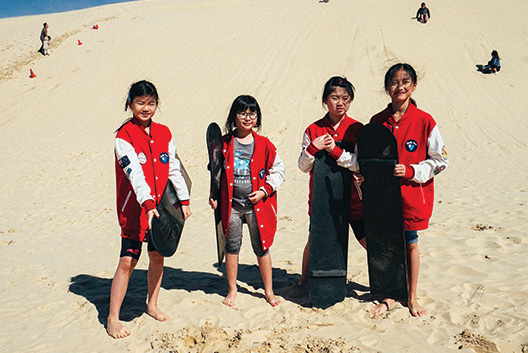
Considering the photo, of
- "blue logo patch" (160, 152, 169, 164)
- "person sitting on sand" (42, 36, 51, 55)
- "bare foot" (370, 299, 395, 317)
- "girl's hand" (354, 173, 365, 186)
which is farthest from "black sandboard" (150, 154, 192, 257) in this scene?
"person sitting on sand" (42, 36, 51, 55)

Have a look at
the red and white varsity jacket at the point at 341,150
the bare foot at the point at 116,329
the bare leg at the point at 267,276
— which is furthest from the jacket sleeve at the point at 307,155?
the bare foot at the point at 116,329

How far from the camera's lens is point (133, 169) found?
306 centimetres

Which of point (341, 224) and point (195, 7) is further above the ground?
point (195, 7)

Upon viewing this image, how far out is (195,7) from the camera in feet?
90.2

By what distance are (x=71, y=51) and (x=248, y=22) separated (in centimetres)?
819

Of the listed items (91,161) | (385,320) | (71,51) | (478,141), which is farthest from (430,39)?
(385,320)

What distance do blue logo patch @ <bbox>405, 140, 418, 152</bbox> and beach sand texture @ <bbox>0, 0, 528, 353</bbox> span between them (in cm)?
126

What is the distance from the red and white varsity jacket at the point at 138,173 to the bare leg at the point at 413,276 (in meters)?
1.97

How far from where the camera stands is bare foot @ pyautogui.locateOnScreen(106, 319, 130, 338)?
3.23 m

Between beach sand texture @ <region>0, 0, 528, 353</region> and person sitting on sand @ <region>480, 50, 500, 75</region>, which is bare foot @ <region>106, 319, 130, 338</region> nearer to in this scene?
beach sand texture @ <region>0, 0, 528, 353</region>

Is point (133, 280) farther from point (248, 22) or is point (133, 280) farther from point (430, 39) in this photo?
point (248, 22)

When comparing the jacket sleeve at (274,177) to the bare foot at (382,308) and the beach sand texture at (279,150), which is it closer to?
the beach sand texture at (279,150)

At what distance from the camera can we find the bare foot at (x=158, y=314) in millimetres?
3439

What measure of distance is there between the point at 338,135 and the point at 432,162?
72 cm
